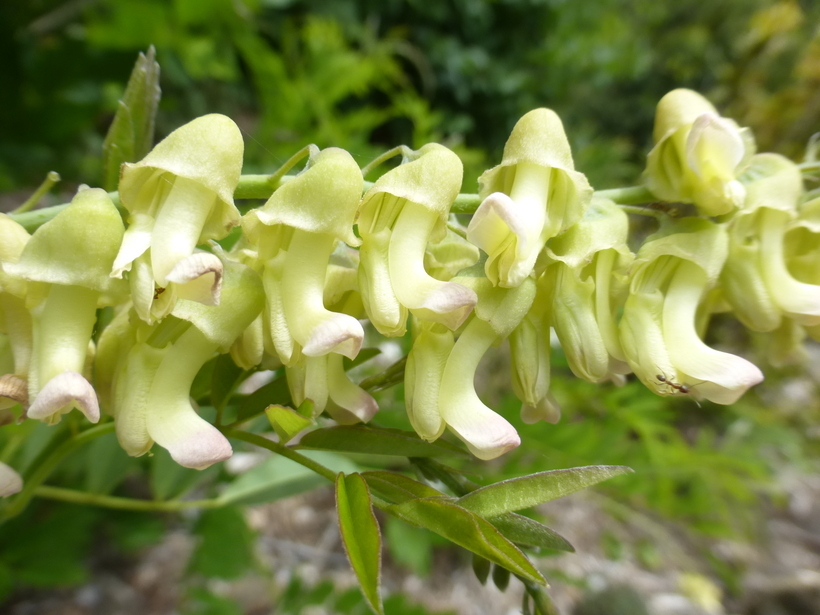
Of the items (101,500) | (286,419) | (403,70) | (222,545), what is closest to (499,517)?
(286,419)

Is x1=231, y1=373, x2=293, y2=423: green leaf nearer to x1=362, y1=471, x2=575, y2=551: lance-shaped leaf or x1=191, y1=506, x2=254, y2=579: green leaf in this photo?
x1=362, y1=471, x2=575, y2=551: lance-shaped leaf

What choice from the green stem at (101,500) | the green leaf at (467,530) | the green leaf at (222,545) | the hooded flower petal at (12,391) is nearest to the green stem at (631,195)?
the green leaf at (467,530)

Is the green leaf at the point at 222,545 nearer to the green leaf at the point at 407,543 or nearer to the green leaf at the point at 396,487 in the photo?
the green leaf at the point at 407,543

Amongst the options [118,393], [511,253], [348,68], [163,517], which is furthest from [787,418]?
[118,393]

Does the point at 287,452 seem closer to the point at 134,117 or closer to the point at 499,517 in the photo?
the point at 499,517

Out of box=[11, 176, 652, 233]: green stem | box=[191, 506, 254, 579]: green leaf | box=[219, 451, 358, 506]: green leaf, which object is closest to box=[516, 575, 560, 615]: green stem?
box=[11, 176, 652, 233]: green stem

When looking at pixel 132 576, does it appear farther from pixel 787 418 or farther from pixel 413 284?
pixel 787 418
